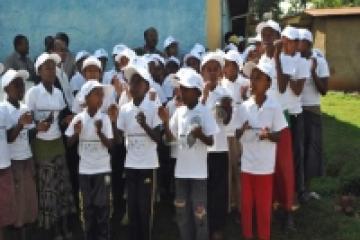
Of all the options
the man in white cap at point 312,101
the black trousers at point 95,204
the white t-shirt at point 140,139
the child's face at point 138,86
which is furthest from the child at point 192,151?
the man in white cap at point 312,101

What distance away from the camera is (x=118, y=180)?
6.27m

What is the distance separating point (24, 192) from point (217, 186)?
180cm

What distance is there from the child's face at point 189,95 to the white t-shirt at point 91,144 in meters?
0.73

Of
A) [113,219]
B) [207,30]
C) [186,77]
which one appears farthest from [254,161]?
[207,30]

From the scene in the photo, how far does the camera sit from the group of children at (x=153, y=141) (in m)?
5.25

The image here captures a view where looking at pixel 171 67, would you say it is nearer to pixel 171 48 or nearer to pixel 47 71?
pixel 171 48

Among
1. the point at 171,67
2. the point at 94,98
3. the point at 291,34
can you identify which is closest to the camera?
the point at 94,98

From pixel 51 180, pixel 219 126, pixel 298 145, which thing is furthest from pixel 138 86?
pixel 298 145

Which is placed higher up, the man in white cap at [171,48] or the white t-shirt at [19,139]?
the man in white cap at [171,48]

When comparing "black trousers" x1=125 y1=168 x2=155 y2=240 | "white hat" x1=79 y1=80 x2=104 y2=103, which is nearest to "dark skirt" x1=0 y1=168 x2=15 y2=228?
"white hat" x1=79 y1=80 x2=104 y2=103

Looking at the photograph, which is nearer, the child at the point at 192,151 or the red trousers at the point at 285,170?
the child at the point at 192,151

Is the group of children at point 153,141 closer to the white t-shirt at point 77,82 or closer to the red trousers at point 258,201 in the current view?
the red trousers at point 258,201

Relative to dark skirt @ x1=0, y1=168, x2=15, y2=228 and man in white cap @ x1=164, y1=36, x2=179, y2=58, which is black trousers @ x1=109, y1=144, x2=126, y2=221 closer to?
dark skirt @ x1=0, y1=168, x2=15, y2=228

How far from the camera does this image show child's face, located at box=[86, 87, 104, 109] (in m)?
5.29
